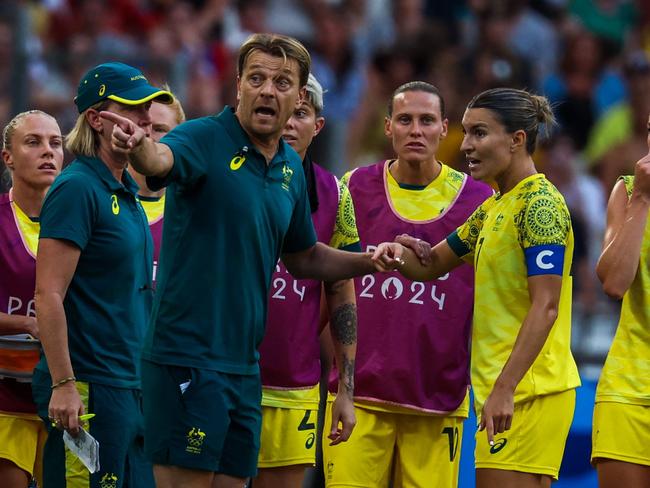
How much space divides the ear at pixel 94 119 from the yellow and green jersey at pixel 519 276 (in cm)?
189

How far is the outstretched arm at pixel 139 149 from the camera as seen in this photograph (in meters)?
5.29

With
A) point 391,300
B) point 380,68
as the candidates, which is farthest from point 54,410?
point 380,68

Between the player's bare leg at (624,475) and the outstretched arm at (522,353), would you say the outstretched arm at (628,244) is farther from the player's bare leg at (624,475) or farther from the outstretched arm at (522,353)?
the player's bare leg at (624,475)

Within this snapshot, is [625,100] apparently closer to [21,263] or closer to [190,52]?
[190,52]

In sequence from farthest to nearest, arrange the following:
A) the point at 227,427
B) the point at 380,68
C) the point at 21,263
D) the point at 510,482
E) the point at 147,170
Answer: the point at 380,68
the point at 21,263
the point at 510,482
the point at 227,427
the point at 147,170

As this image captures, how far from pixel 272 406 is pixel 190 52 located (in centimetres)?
757

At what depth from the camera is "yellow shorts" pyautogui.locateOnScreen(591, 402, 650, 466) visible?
674cm

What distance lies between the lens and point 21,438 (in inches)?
288

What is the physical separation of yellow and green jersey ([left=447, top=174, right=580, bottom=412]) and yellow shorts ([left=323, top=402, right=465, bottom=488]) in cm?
91

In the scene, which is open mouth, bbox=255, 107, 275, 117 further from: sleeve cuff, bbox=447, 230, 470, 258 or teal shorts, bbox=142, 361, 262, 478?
sleeve cuff, bbox=447, 230, 470, 258

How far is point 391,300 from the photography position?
7.71m

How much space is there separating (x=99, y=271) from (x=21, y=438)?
55.7 inches

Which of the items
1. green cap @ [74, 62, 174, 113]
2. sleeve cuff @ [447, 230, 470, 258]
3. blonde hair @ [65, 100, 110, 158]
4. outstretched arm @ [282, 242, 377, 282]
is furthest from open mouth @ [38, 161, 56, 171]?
sleeve cuff @ [447, 230, 470, 258]

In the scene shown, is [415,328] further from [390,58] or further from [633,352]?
[390,58]
